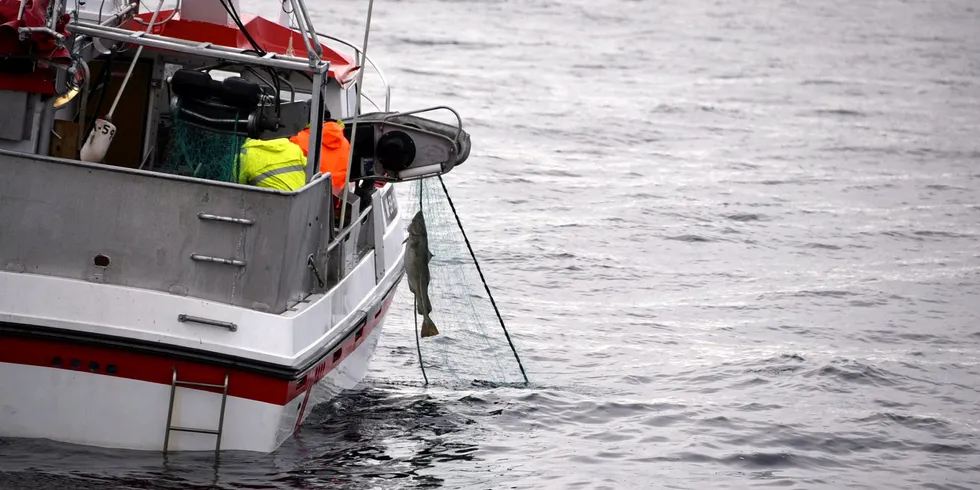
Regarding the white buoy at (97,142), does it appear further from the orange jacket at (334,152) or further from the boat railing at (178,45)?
the orange jacket at (334,152)

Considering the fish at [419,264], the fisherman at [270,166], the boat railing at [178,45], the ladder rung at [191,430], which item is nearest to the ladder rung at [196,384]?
the ladder rung at [191,430]

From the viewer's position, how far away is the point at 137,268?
21.7 ft

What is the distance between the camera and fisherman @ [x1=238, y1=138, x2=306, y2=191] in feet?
23.9

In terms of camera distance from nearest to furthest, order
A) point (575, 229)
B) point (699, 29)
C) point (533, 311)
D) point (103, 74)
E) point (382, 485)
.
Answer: point (382, 485), point (103, 74), point (533, 311), point (575, 229), point (699, 29)

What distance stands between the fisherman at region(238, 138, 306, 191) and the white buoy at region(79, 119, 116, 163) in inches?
28.0

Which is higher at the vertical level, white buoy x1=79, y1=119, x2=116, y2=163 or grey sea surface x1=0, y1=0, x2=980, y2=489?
white buoy x1=79, y1=119, x2=116, y2=163

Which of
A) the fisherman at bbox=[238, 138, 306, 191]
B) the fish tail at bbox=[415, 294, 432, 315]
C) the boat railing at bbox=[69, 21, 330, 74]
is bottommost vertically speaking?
the fish tail at bbox=[415, 294, 432, 315]

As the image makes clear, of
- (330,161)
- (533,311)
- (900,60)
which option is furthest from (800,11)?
(330,161)

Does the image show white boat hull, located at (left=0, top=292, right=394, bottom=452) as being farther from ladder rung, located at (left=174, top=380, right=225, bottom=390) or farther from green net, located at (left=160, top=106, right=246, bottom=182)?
green net, located at (left=160, top=106, right=246, bottom=182)

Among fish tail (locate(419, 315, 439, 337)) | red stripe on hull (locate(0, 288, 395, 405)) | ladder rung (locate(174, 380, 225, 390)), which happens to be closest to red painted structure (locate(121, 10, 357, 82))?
fish tail (locate(419, 315, 439, 337))

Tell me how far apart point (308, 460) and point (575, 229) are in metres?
8.59

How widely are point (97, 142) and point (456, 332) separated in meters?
4.50

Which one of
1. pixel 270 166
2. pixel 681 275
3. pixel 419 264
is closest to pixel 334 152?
pixel 270 166

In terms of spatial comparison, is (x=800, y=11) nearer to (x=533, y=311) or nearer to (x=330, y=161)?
(x=533, y=311)
